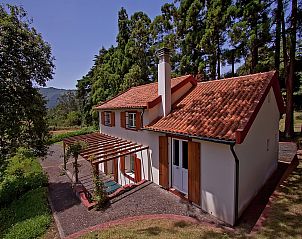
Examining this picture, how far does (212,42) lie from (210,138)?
19.9 metres

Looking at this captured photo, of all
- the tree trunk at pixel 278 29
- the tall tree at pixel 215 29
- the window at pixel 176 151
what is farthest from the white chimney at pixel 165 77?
the tall tree at pixel 215 29

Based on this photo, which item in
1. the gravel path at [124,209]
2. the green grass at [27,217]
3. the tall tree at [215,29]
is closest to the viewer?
the green grass at [27,217]

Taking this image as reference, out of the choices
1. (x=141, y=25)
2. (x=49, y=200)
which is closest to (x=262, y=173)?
(x=49, y=200)

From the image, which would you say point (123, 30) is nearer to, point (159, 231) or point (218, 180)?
point (218, 180)

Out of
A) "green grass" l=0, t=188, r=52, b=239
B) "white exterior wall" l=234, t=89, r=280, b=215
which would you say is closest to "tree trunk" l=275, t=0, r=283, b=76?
"white exterior wall" l=234, t=89, r=280, b=215

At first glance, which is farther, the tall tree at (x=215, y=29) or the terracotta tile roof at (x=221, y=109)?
the tall tree at (x=215, y=29)

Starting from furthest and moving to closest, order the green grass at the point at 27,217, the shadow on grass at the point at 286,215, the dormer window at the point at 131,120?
the dormer window at the point at 131,120 < the green grass at the point at 27,217 < the shadow on grass at the point at 286,215

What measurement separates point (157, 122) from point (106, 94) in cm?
3123

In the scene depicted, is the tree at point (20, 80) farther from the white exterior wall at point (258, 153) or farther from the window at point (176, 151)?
the white exterior wall at point (258, 153)

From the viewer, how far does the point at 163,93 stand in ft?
46.1

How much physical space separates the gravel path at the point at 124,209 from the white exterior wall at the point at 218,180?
0.57 m

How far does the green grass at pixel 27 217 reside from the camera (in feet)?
32.7

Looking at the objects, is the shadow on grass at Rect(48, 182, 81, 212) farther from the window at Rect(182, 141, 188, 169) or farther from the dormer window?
the window at Rect(182, 141, 188, 169)

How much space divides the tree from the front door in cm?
1132
